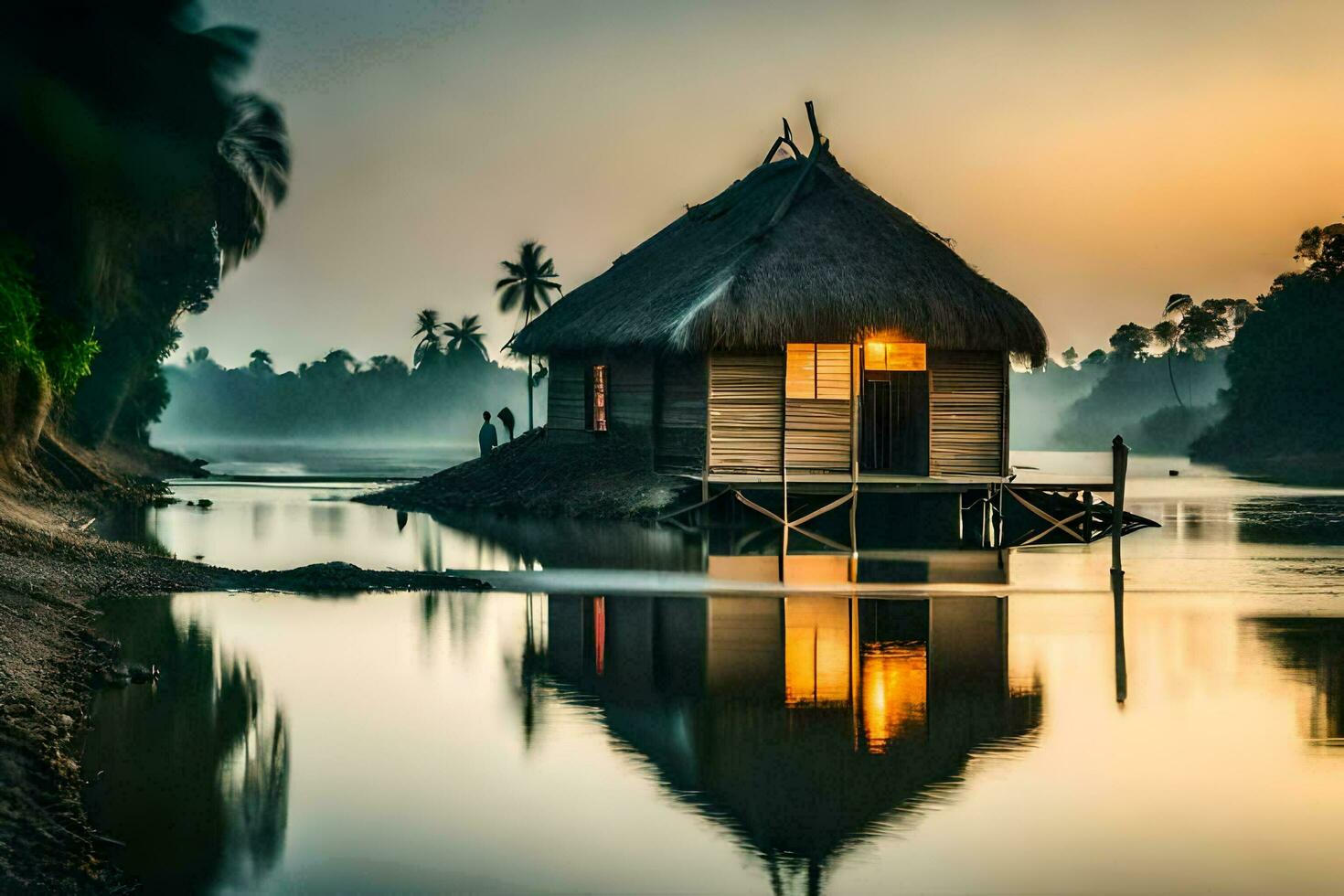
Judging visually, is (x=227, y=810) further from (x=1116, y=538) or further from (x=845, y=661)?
(x=1116, y=538)

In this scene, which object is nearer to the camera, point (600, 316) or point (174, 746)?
point (174, 746)

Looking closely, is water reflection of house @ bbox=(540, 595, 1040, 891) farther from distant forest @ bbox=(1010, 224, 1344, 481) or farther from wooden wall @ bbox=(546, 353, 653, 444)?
distant forest @ bbox=(1010, 224, 1344, 481)

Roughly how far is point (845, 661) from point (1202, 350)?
92.1m

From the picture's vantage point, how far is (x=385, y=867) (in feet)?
24.5

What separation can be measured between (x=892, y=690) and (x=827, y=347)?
1536 cm

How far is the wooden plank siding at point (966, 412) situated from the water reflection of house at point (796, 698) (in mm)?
Answer: 9838

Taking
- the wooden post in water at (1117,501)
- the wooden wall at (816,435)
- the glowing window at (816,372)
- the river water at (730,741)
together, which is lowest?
the river water at (730,741)

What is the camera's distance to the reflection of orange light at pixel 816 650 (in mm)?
11648

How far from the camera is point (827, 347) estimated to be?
26734 millimetres

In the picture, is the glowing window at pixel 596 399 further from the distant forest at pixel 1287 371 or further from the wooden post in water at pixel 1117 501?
the distant forest at pixel 1287 371

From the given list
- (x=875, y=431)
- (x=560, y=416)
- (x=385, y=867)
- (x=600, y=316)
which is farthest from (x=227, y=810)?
(x=560, y=416)

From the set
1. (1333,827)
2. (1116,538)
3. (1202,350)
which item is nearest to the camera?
(1333,827)

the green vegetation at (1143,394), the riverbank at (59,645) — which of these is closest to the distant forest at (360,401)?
the green vegetation at (1143,394)

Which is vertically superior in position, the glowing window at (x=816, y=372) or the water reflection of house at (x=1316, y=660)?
the glowing window at (x=816, y=372)
